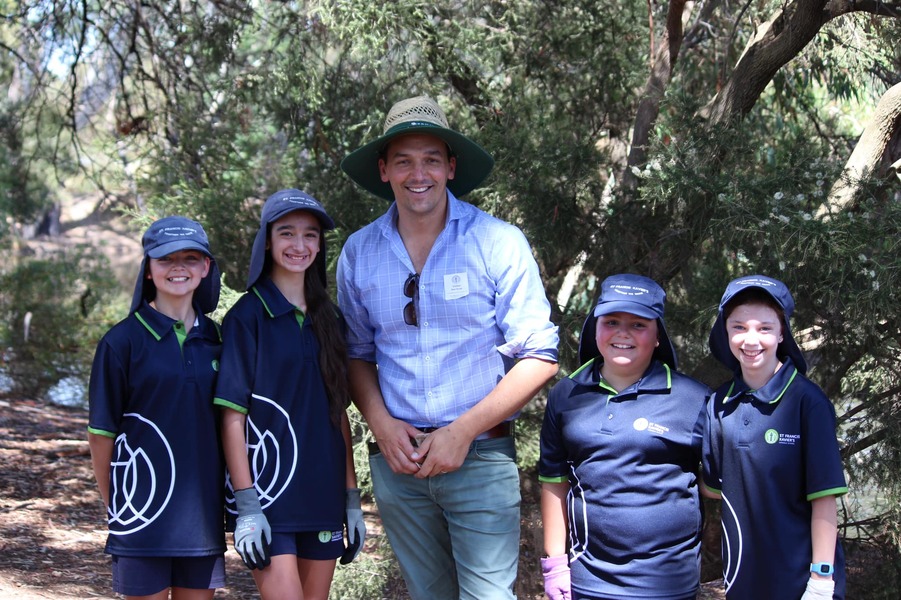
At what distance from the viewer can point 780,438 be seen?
117 inches

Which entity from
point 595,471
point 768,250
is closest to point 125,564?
point 595,471

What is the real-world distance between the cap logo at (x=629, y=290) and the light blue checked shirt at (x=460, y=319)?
0.26 meters

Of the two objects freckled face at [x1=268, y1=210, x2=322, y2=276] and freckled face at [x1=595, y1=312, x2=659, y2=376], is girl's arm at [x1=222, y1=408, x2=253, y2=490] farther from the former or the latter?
freckled face at [x1=595, y1=312, x2=659, y2=376]

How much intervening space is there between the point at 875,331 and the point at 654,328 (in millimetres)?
1724

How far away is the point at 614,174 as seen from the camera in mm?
6191

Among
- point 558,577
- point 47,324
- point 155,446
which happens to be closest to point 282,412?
point 155,446

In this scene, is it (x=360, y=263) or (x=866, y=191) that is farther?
(x=866, y=191)

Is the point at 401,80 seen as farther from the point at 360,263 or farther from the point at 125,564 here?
the point at 125,564

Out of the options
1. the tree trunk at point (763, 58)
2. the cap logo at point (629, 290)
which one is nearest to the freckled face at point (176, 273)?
the cap logo at point (629, 290)

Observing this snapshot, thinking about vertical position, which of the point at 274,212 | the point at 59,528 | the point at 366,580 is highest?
the point at 274,212

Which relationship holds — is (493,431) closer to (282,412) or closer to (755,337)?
(282,412)

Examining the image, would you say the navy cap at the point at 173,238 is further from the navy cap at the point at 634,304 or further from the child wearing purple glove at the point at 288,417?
the navy cap at the point at 634,304

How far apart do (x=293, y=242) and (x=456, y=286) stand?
0.58m

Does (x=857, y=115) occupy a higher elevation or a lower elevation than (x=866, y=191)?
higher
